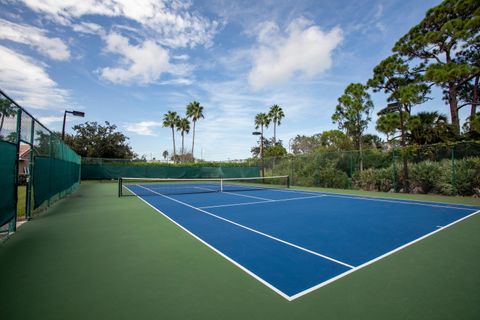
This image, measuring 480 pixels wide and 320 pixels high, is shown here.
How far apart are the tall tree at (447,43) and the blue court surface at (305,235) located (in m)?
13.5

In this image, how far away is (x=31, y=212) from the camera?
759cm

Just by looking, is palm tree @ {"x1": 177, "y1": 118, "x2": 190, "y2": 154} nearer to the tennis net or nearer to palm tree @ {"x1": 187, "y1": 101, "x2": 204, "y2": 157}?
palm tree @ {"x1": 187, "y1": 101, "x2": 204, "y2": 157}

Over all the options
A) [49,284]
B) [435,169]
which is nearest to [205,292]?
[49,284]

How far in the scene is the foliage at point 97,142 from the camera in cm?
3881

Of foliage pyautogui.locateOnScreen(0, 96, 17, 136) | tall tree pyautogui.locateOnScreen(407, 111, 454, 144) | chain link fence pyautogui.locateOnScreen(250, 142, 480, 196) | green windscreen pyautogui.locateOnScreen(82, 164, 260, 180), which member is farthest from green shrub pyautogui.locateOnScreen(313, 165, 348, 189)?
foliage pyautogui.locateOnScreen(0, 96, 17, 136)

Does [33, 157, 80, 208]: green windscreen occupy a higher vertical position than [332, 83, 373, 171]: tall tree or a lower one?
lower

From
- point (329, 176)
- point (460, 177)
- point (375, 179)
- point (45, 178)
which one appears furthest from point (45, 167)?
point (460, 177)

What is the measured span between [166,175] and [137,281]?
2682cm

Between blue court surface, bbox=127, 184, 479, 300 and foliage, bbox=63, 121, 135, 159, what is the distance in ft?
113

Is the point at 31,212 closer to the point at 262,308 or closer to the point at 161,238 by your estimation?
the point at 161,238

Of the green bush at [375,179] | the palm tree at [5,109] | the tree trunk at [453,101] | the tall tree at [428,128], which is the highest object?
the tree trunk at [453,101]

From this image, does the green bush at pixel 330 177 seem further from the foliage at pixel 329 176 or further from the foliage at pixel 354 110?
the foliage at pixel 354 110

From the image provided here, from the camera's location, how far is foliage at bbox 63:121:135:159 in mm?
38812

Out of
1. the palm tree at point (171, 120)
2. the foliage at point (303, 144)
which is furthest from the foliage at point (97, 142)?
the foliage at point (303, 144)
